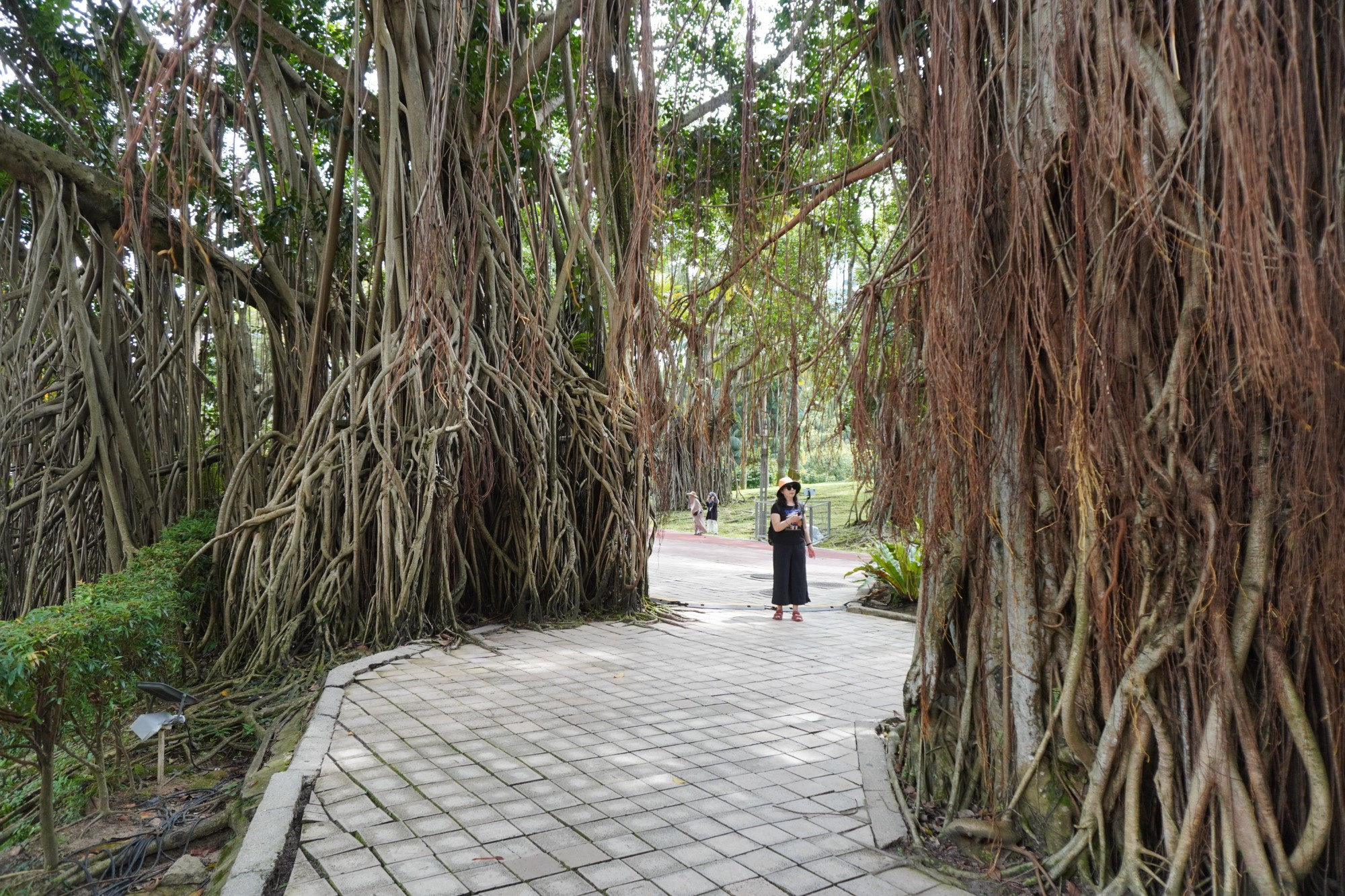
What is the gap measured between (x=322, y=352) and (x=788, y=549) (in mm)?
3912

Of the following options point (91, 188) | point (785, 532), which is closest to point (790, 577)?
point (785, 532)

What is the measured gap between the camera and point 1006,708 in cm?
273

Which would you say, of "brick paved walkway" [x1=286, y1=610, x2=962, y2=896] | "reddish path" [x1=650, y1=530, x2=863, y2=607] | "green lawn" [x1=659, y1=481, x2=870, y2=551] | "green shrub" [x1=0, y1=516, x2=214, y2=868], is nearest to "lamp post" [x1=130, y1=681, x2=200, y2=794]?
"green shrub" [x1=0, y1=516, x2=214, y2=868]

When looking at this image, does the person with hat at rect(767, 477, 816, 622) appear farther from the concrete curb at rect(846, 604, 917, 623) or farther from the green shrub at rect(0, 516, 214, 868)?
the green shrub at rect(0, 516, 214, 868)

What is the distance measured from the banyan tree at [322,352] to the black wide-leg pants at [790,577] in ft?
3.74

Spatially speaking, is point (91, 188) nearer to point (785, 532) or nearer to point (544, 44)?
point (544, 44)

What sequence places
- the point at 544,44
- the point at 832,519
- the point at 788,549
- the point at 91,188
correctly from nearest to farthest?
the point at 544,44 < the point at 91,188 < the point at 788,549 < the point at 832,519

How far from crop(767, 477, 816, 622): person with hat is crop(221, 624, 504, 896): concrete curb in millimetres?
4016

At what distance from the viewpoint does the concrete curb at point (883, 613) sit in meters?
7.90

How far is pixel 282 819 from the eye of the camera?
3.07 meters

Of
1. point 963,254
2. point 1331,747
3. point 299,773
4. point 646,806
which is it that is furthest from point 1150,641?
point 299,773

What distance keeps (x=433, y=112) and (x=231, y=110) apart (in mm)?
6993

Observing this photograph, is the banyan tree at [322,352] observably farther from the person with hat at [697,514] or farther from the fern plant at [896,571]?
the person with hat at [697,514]

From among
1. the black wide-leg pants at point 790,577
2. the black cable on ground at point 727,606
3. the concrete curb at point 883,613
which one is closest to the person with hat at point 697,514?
the black cable on ground at point 727,606
